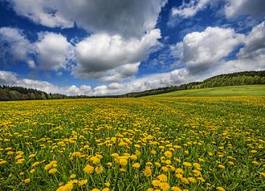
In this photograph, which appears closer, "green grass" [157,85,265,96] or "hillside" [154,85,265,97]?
"green grass" [157,85,265,96]

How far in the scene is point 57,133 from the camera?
7.20 m

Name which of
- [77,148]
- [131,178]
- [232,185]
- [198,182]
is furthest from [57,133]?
[232,185]

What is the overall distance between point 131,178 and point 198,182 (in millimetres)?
1170

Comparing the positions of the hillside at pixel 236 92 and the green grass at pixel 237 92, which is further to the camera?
the hillside at pixel 236 92

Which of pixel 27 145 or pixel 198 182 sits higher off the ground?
pixel 27 145

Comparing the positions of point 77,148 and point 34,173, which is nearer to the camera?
point 34,173

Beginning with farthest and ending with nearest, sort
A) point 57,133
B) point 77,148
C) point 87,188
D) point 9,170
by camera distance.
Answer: point 57,133 → point 77,148 → point 9,170 → point 87,188

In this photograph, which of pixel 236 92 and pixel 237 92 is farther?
pixel 236 92

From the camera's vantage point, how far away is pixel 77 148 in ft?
16.8

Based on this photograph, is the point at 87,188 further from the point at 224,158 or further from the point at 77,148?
the point at 224,158

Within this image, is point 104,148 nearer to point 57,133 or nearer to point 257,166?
point 57,133

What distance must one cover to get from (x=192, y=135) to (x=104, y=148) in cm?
384

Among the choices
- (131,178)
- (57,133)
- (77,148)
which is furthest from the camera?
(57,133)

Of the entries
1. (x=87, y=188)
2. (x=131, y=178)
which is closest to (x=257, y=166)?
(x=131, y=178)
